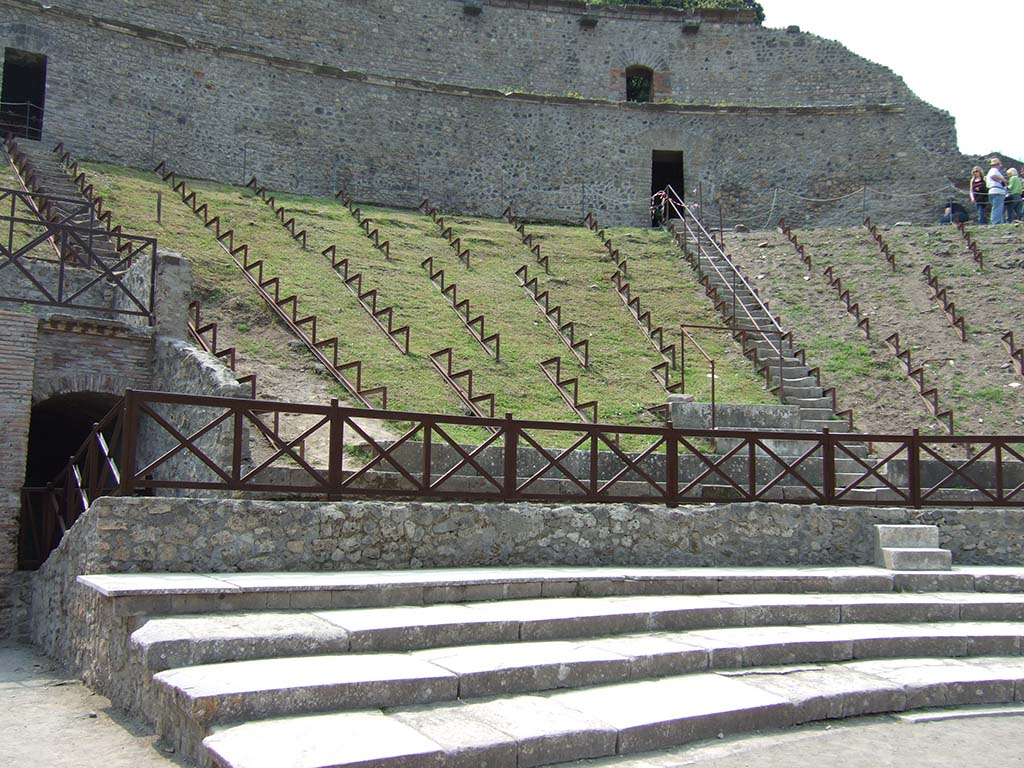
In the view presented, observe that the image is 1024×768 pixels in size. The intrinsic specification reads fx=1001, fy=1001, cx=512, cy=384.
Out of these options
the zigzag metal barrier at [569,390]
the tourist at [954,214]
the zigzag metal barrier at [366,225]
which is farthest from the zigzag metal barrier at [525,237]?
the tourist at [954,214]

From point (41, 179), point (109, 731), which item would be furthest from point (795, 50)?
point (109, 731)

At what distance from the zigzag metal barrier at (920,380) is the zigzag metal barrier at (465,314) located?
275 inches

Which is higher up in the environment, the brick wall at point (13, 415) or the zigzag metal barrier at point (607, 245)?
the zigzag metal barrier at point (607, 245)

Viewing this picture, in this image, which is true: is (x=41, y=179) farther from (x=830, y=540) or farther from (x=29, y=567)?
(x=830, y=540)

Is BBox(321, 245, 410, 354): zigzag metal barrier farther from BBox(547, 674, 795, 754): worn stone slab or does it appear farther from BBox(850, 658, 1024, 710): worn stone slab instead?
BBox(547, 674, 795, 754): worn stone slab

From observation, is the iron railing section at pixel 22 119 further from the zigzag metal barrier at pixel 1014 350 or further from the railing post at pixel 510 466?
the zigzag metal barrier at pixel 1014 350

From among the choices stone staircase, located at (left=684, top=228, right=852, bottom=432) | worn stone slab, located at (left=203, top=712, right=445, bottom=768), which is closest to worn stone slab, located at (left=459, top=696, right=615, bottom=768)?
worn stone slab, located at (left=203, top=712, right=445, bottom=768)

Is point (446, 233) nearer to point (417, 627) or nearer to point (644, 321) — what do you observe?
point (644, 321)

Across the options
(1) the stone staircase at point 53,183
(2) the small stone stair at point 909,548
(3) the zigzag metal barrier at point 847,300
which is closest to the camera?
(2) the small stone stair at point 909,548

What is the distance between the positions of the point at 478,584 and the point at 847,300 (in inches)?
543

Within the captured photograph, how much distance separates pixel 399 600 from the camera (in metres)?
7.84

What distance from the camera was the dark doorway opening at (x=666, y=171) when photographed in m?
29.8

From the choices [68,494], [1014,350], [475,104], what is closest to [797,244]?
[1014,350]

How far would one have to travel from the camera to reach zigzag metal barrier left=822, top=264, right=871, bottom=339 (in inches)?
737
